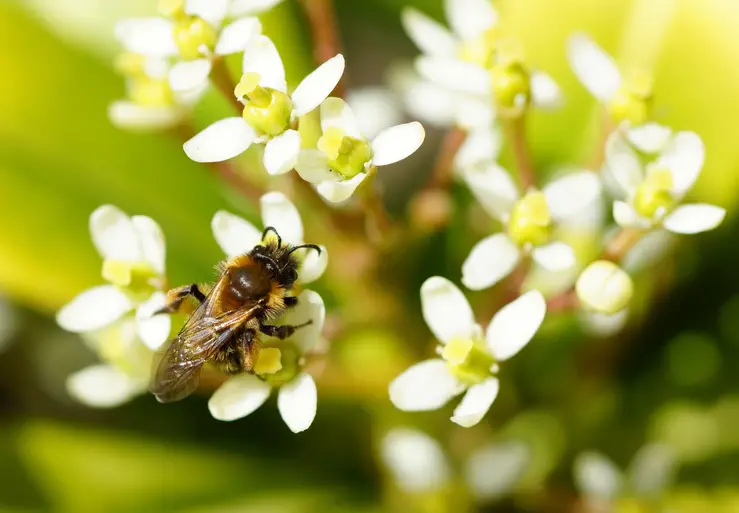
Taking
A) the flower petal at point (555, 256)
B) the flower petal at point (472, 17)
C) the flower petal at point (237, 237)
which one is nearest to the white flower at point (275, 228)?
the flower petal at point (237, 237)

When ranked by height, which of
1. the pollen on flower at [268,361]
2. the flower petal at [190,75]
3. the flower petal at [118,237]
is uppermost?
the flower petal at [190,75]

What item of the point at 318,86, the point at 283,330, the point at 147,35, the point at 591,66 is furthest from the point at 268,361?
the point at 591,66

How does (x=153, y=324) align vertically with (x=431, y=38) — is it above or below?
below

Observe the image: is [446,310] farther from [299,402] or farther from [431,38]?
[431,38]

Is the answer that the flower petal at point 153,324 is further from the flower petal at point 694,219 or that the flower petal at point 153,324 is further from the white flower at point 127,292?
the flower petal at point 694,219

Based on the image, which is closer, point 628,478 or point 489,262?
point 489,262

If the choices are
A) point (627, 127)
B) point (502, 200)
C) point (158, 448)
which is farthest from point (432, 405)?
point (158, 448)

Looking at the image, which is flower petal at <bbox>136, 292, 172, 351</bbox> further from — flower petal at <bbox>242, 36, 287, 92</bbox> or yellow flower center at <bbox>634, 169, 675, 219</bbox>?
yellow flower center at <bbox>634, 169, 675, 219</bbox>
